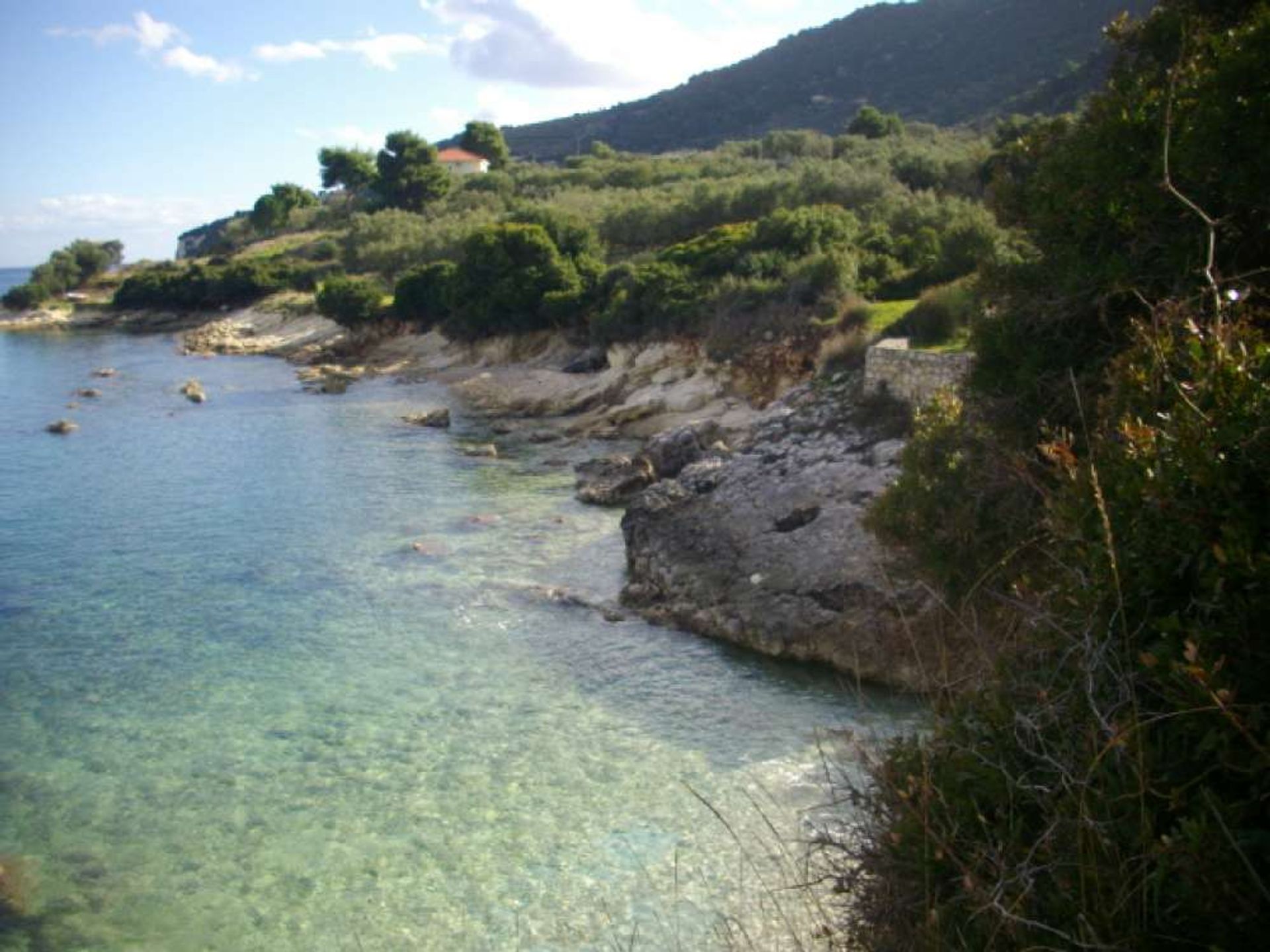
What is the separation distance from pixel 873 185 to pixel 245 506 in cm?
3306

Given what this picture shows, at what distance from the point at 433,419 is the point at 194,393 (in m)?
14.8

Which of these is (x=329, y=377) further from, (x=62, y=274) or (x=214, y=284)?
(x=62, y=274)

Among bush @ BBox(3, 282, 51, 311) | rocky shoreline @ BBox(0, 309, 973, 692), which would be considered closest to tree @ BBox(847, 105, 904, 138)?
rocky shoreline @ BBox(0, 309, 973, 692)

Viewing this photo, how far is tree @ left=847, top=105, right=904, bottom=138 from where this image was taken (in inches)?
2975

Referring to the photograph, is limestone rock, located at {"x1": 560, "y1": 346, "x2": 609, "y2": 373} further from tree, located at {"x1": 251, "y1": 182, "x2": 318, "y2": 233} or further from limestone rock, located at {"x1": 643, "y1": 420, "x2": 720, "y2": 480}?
tree, located at {"x1": 251, "y1": 182, "x2": 318, "y2": 233}

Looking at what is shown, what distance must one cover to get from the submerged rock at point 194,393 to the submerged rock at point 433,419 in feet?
40.0

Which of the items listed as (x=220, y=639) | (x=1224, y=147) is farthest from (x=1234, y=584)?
(x=220, y=639)

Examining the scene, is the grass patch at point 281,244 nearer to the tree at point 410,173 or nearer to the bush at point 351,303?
the tree at point 410,173

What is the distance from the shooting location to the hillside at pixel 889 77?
8962cm

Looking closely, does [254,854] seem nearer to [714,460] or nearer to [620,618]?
[620,618]

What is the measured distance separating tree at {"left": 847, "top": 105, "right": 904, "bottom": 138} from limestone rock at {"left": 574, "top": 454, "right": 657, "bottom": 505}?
55.8 m

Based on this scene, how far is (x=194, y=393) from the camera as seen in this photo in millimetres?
45125

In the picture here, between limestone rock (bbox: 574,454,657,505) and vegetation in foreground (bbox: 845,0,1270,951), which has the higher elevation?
vegetation in foreground (bbox: 845,0,1270,951)

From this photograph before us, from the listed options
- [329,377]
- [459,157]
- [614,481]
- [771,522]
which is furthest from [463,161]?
[771,522]
